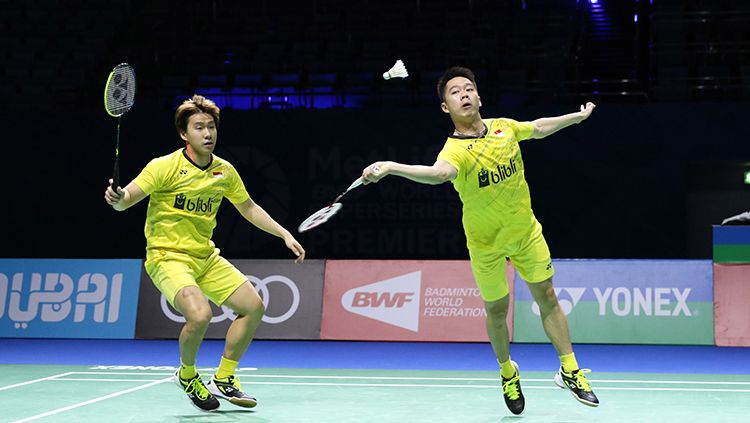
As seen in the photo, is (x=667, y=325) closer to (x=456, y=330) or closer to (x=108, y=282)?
(x=456, y=330)

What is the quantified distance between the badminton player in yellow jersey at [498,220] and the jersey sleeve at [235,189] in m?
1.52

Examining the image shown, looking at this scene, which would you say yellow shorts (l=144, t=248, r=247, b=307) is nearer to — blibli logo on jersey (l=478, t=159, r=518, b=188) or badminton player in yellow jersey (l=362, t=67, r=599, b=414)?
badminton player in yellow jersey (l=362, t=67, r=599, b=414)

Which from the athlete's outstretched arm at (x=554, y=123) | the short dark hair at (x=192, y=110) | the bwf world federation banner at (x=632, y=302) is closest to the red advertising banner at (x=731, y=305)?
the bwf world federation banner at (x=632, y=302)

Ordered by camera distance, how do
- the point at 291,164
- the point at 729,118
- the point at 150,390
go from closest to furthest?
the point at 150,390 → the point at 729,118 → the point at 291,164

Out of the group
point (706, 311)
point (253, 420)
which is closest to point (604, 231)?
point (706, 311)

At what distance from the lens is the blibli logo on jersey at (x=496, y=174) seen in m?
5.73

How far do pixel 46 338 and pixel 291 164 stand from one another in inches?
186

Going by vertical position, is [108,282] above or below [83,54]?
below

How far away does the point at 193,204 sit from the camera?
6105 millimetres

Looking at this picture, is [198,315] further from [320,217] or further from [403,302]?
[403,302]

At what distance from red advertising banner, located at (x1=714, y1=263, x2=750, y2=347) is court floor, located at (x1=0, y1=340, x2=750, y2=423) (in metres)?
1.29

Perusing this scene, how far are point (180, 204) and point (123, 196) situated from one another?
50 centimetres

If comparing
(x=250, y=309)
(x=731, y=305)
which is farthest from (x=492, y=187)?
(x=731, y=305)

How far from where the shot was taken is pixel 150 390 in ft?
22.9
